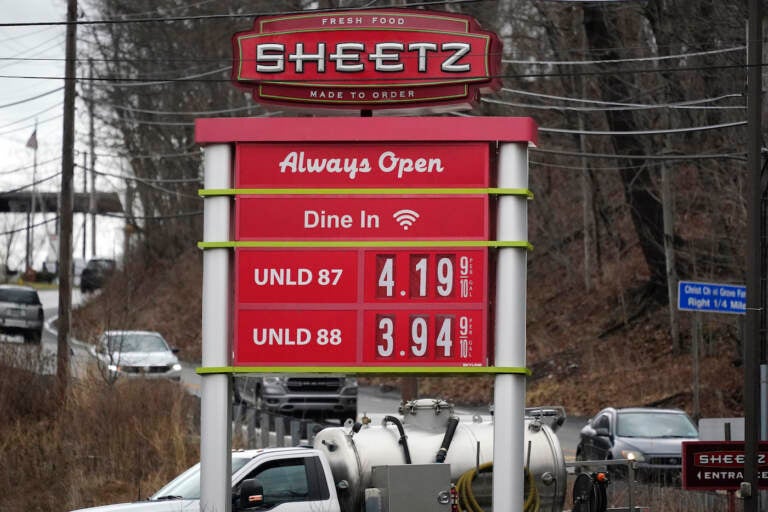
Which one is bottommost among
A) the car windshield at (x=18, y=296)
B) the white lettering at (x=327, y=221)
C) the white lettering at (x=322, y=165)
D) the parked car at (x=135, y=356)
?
the parked car at (x=135, y=356)

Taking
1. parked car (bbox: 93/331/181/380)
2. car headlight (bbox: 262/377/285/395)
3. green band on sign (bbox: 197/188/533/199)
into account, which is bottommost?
car headlight (bbox: 262/377/285/395)

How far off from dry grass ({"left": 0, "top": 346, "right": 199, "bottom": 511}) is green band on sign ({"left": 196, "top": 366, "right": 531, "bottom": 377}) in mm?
10529

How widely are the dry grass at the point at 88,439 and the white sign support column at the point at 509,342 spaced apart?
11.2 meters

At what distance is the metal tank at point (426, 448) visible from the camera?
15586 mm

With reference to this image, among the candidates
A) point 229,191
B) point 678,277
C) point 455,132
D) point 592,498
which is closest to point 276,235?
point 229,191

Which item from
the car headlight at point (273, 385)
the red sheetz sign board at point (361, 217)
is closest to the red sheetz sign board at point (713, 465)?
the red sheetz sign board at point (361, 217)

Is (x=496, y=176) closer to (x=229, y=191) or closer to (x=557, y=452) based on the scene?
(x=229, y=191)

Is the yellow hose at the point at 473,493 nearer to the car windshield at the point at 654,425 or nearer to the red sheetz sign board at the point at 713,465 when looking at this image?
the red sheetz sign board at the point at 713,465

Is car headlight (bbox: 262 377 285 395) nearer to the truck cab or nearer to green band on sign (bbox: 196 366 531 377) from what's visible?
the truck cab

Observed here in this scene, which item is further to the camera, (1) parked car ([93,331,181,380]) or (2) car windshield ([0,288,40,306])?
(2) car windshield ([0,288,40,306])

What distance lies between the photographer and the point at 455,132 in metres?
12.2

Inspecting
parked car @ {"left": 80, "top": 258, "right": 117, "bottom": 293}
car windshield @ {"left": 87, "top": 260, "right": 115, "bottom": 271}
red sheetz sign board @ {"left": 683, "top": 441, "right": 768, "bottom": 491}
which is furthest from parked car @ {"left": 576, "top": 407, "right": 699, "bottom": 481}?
parked car @ {"left": 80, "top": 258, "right": 117, "bottom": 293}

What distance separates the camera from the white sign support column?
39.5ft

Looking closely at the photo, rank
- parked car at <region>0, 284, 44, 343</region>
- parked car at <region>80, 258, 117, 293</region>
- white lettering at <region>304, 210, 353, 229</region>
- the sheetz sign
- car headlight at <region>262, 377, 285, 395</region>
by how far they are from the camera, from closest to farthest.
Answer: the sheetz sign < white lettering at <region>304, 210, 353, 229</region> < car headlight at <region>262, 377, 285, 395</region> < parked car at <region>0, 284, 44, 343</region> < parked car at <region>80, 258, 117, 293</region>
